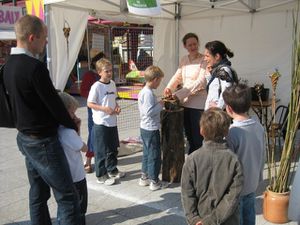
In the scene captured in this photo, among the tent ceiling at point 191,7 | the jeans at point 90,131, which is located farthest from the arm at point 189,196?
the tent ceiling at point 191,7

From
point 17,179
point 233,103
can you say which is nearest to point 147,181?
point 17,179

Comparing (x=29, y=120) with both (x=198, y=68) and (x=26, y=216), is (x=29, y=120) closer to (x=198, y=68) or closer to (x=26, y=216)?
(x=26, y=216)

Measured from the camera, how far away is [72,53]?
5.07 m

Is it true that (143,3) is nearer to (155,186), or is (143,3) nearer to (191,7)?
(155,186)

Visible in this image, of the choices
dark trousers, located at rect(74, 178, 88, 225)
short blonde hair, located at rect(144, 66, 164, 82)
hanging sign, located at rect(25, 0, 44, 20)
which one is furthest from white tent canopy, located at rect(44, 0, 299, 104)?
dark trousers, located at rect(74, 178, 88, 225)

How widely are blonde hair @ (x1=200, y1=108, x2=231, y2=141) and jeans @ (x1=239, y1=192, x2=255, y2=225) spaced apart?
620 mm

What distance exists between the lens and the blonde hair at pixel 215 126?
207cm

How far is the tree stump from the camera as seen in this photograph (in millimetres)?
4129

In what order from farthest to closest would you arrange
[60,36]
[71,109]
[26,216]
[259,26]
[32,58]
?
[259,26] → [60,36] → [26,216] → [71,109] → [32,58]

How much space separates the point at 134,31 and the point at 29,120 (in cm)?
756

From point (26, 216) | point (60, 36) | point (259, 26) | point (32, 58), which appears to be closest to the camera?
point (32, 58)

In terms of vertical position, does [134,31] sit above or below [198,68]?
above

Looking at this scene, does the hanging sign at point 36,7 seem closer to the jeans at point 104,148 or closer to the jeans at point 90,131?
the jeans at point 90,131

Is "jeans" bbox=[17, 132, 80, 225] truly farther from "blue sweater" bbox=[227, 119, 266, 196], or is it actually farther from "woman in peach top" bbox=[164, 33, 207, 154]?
"woman in peach top" bbox=[164, 33, 207, 154]
